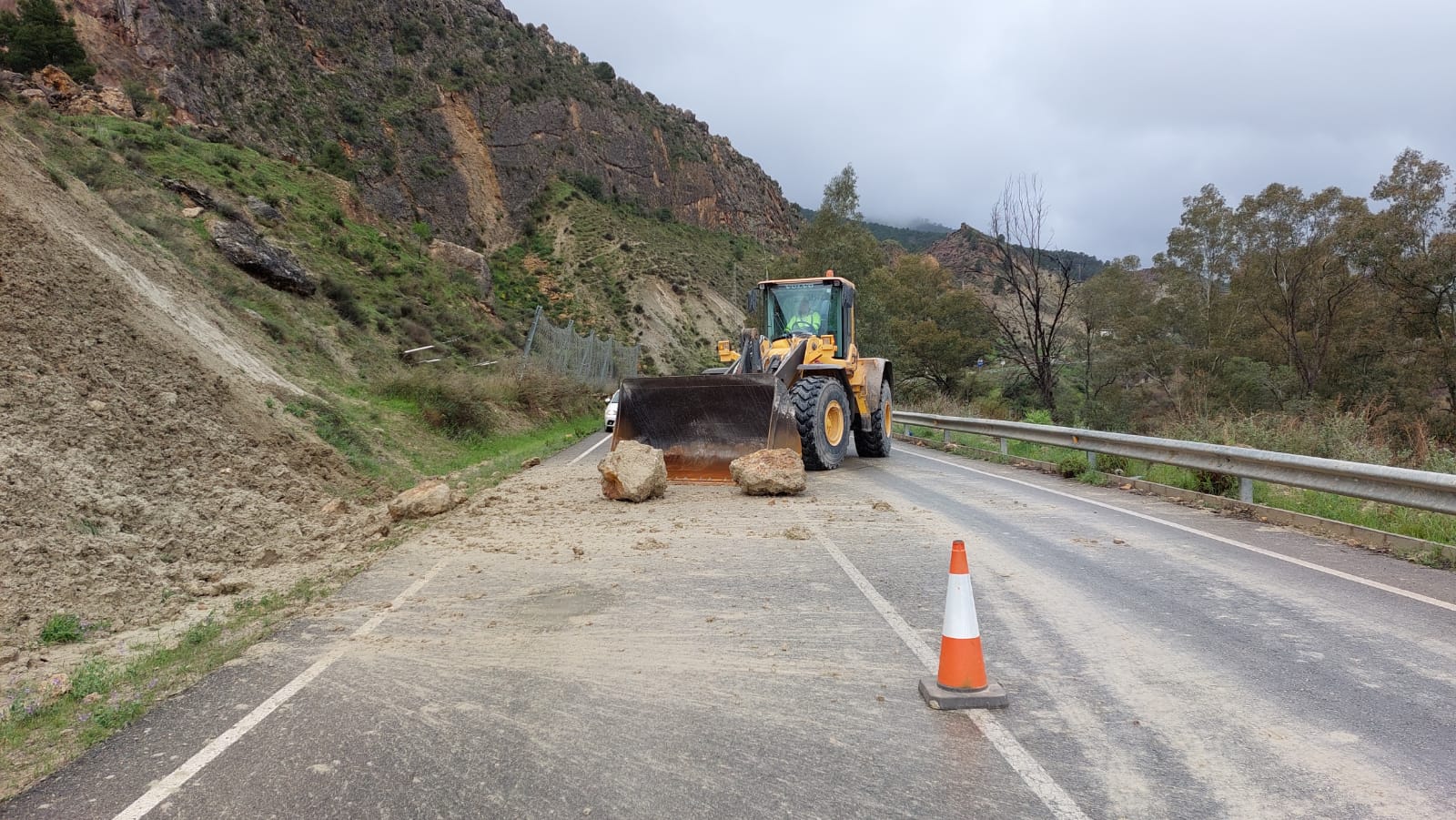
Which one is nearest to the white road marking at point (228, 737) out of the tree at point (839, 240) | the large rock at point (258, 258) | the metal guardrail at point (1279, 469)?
the metal guardrail at point (1279, 469)

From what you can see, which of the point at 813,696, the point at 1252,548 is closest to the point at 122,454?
the point at 813,696

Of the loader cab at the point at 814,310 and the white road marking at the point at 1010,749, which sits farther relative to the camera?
the loader cab at the point at 814,310

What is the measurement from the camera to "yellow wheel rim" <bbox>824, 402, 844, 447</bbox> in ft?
42.1

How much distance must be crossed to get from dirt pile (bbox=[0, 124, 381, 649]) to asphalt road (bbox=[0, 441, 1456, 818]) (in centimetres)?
151

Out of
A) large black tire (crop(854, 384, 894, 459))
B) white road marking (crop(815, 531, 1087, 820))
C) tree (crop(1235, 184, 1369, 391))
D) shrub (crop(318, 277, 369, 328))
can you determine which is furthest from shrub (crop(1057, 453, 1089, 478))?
tree (crop(1235, 184, 1369, 391))

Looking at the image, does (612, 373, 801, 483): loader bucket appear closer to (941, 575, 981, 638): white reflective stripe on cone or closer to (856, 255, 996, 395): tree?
(941, 575, 981, 638): white reflective stripe on cone

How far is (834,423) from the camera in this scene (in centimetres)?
1298

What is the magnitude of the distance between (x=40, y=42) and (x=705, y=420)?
1278 inches

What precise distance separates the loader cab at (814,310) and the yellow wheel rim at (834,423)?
148cm

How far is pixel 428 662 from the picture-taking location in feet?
14.5

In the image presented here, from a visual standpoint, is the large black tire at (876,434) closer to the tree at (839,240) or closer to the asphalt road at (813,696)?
the asphalt road at (813,696)

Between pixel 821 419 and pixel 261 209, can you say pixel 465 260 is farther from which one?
pixel 821 419

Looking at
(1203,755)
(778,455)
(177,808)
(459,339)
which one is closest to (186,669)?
(177,808)

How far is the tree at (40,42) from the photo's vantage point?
27.6m
